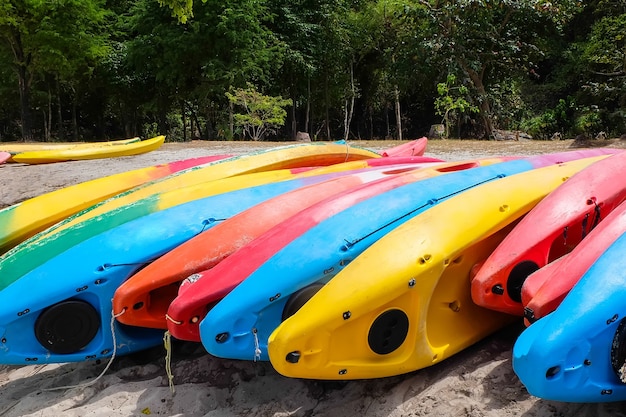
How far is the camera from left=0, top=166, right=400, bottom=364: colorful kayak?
2.97 m

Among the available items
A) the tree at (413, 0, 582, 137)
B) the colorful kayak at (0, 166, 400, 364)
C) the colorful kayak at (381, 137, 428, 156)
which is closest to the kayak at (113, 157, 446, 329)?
the colorful kayak at (0, 166, 400, 364)

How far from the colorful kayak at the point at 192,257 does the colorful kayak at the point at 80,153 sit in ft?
18.9

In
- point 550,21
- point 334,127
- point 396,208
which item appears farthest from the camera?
point 334,127

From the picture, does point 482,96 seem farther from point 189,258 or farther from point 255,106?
point 189,258

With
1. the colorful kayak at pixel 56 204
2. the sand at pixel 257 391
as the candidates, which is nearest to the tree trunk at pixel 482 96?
the colorful kayak at pixel 56 204

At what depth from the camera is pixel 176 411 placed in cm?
278

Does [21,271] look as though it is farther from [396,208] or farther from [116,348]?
[396,208]

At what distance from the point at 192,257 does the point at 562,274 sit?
6.25 ft

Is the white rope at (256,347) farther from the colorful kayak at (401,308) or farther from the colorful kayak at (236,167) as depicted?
the colorful kayak at (236,167)

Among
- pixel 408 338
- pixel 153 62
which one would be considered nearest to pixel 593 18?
pixel 153 62

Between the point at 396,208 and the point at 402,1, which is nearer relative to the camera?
the point at 396,208

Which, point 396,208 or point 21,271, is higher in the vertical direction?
point 396,208

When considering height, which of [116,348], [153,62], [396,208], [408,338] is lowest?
[116,348]

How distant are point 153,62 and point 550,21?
11.8m
